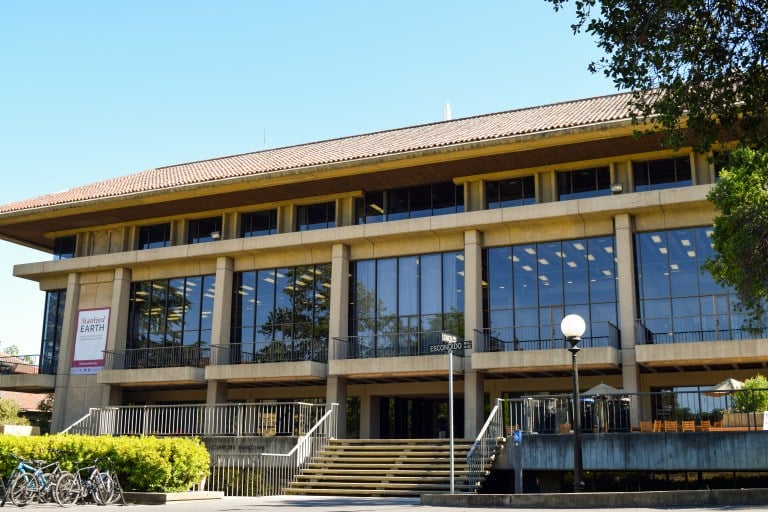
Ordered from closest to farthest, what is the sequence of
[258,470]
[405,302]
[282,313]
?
[258,470] → [405,302] → [282,313]

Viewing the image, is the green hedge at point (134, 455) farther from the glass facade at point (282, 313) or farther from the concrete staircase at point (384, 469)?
the glass facade at point (282, 313)

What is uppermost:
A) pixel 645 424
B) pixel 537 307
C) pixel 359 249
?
pixel 359 249

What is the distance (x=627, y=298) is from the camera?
24.9 meters

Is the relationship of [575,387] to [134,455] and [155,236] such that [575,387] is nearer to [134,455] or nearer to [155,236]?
[134,455]

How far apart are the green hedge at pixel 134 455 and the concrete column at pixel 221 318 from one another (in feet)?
30.7

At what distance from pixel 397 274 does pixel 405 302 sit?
1070mm

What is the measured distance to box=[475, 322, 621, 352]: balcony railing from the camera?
25469 millimetres

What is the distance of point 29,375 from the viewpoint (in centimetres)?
3288

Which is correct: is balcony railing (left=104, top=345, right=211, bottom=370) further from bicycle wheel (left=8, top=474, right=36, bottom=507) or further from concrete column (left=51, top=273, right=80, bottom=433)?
bicycle wheel (left=8, top=474, right=36, bottom=507)

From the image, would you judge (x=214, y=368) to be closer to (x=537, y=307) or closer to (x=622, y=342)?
(x=537, y=307)

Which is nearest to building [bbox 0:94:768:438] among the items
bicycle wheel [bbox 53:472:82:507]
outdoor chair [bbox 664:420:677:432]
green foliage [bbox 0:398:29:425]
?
outdoor chair [bbox 664:420:677:432]

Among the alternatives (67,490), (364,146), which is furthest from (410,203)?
(67,490)

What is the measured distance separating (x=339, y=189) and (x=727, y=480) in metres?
15.9

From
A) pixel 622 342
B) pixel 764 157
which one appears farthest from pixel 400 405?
pixel 764 157
